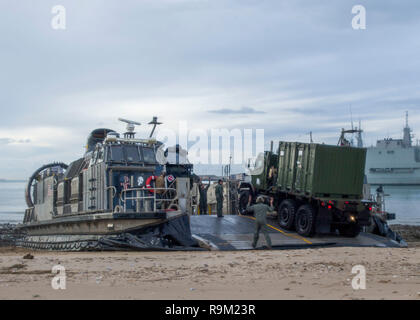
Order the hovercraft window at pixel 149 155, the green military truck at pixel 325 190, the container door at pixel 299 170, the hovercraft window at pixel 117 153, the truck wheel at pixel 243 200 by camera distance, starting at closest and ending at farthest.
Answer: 1. the hovercraft window at pixel 117 153
2. the hovercraft window at pixel 149 155
3. the green military truck at pixel 325 190
4. the container door at pixel 299 170
5. the truck wheel at pixel 243 200

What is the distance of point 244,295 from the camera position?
23.1ft

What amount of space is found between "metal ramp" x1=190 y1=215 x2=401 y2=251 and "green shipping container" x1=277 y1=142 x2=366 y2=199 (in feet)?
4.43

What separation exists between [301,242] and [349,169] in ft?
9.69

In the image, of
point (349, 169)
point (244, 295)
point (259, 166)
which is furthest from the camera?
point (259, 166)

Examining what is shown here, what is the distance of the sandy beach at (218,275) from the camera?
711 cm

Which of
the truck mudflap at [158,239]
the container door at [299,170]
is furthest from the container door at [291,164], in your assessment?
the truck mudflap at [158,239]

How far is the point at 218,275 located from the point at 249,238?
20.2ft

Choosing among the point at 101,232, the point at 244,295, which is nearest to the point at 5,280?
the point at 244,295

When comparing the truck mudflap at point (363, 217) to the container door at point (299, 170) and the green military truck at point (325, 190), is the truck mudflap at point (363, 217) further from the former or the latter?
the container door at point (299, 170)

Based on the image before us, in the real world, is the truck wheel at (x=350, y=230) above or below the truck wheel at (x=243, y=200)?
below

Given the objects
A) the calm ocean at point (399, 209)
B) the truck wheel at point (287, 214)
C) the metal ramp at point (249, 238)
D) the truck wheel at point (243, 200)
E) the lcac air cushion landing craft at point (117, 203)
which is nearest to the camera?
the lcac air cushion landing craft at point (117, 203)

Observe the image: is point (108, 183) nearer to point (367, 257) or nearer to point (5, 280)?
point (5, 280)

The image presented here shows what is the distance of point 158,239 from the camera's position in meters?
13.5

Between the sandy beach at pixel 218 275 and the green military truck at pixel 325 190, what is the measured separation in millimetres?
2587
